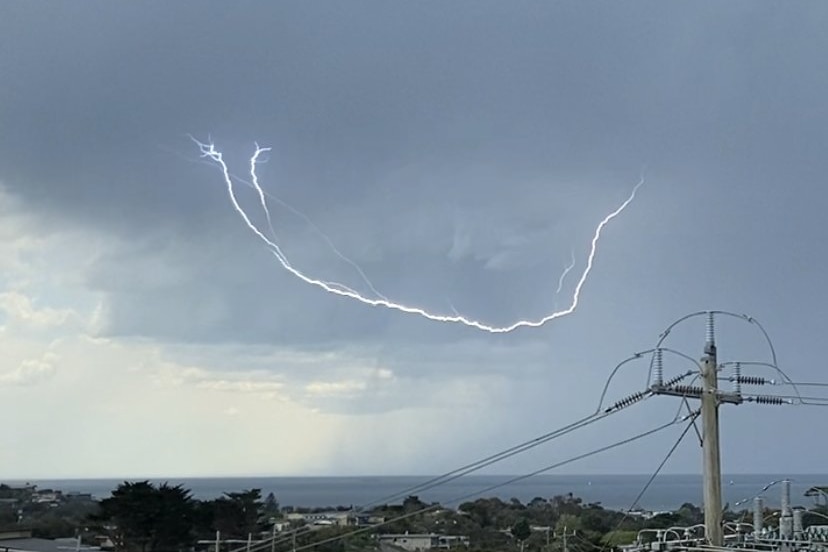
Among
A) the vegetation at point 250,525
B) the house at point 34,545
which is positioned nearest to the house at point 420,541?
the vegetation at point 250,525

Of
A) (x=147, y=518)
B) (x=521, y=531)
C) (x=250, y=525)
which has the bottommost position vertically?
(x=521, y=531)

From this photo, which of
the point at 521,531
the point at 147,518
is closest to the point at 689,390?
the point at 147,518

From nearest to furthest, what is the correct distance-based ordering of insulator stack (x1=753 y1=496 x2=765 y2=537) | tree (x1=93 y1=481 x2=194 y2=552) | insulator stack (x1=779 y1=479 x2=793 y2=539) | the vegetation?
insulator stack (x1=779 y1=479 x2=793 y2=539) → insulator stack (x1=753 y1=496 x2=765 y2=537) → the vegetation → tree (x1=93 y1=481 x2=194 y2=552)

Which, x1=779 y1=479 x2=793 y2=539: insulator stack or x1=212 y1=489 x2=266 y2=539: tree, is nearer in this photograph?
x1=779 y1=479 x2=793 y2=539: insulator stack

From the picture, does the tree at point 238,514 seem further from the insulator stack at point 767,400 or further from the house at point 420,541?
the insulator stack at point 767,400

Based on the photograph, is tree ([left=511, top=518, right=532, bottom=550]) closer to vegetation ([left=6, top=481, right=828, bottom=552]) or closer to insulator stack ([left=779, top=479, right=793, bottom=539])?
vegetation ([left=6, top=481, right=828, bottom=552])

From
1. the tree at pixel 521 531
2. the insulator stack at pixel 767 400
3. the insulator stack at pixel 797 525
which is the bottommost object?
the tree at pixel 521 531

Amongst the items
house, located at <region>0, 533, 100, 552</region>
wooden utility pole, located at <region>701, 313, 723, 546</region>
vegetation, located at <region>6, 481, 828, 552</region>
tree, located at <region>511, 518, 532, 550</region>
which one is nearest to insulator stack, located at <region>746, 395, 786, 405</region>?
wooden utility pole, located at <region>701, 313, 723, 546</region>

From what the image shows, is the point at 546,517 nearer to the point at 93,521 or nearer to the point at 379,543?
the point at 379,543

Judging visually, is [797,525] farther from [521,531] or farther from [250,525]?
[521,531]

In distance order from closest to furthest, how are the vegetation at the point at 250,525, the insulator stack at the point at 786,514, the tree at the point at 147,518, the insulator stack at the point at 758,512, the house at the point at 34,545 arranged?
the insulator stack at the point at 786,514 < the insulator stack at the point at 758,512 < the house at the point at 34,545 < the vegetation at the point at 250,525 < the tree at the point at 147,518

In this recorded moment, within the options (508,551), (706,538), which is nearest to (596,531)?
(508,551)
